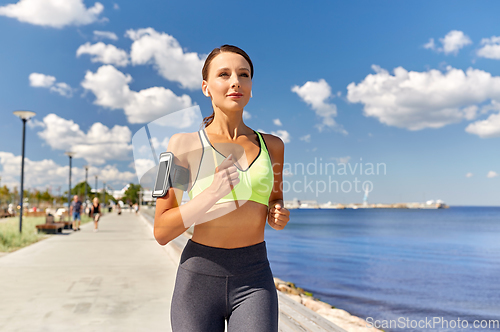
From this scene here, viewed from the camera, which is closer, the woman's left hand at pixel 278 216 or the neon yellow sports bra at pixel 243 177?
the neon yellow sports bra at pixel 243 177

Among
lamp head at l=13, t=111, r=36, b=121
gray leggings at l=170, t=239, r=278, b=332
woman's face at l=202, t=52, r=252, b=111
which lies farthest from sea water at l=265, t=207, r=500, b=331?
lamp head at l=13, t=111, r=36, b=121

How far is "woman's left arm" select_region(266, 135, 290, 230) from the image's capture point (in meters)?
1.57

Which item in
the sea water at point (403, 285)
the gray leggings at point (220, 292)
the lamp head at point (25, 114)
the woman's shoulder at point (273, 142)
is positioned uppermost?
the lamp head at point (25, 114)

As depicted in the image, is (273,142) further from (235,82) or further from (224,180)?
(224,180)

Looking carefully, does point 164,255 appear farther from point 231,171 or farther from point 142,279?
point 231,171

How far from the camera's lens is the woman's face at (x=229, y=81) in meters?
1.58

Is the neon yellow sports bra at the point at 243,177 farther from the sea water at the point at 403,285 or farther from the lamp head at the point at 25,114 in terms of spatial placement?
the lamp head at the point at 25,114

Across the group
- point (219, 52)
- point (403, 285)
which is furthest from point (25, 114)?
point (219, 52)

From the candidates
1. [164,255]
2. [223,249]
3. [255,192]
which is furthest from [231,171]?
[164,255]

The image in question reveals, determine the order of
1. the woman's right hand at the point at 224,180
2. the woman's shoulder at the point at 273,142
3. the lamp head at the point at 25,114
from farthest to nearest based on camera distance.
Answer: the lamp head at the point at 25,114 → the woman's shoulder at the point at 273,142 → the woman's right hand at the point at 224,180

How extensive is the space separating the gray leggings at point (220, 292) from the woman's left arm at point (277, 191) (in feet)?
0.56

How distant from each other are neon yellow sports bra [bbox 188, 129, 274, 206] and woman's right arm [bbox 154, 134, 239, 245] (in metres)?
0.05

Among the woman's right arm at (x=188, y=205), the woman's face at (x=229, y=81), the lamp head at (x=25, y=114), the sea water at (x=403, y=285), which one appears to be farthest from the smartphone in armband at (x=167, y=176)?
the lamp head at (x=25, y=114)

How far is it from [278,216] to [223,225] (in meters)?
0.23
